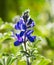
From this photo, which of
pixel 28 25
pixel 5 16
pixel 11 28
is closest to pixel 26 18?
pixel 28 25

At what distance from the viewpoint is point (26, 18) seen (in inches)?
46.3

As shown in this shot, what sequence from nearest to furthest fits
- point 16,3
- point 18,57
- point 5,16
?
point 18,57
point 5,16
point 16,3

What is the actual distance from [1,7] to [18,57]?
6.98 ft

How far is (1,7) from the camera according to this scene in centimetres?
322

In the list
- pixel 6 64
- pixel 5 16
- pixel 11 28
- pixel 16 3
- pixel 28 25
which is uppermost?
pixel 16 3

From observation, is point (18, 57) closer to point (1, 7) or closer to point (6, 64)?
point (6, 64)

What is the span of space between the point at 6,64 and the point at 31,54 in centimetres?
9

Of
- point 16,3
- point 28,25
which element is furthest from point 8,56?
point 16,3

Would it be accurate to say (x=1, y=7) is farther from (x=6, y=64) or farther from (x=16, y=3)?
(x=6, y=64)

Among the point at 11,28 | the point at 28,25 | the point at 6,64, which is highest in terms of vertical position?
the point at 11,28

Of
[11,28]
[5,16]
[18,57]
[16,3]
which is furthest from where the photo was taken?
[16,3]

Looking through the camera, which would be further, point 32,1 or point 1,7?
point 32,1

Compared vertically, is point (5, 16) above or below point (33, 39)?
above

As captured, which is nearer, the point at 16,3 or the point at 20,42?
the point at 20,42
